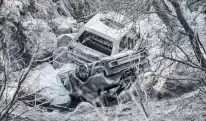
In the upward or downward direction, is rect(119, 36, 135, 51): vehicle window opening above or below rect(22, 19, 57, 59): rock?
below

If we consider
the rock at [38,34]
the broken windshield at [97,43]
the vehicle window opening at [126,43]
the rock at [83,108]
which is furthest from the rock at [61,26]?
the rock at [83,108]

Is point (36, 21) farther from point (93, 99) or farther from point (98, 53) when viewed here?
point (93, 99)

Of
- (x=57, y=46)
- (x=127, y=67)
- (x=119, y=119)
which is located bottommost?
(x=119, y=119)

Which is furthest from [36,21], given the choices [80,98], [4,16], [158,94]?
[158,94]

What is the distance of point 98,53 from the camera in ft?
39.4

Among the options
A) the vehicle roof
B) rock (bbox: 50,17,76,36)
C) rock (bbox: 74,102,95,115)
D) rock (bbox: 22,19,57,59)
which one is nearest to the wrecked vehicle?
the vehicle roof

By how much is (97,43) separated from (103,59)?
4.25 feet

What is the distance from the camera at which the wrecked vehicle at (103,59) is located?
1102cm

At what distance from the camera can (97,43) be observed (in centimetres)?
1232

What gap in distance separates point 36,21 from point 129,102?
6.65 m

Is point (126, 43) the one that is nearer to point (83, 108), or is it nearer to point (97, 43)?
point (97, 43)

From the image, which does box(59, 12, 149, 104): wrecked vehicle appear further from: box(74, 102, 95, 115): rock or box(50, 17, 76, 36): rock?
box(50, 17, 76, 36): rock

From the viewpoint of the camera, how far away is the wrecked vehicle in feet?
36.1

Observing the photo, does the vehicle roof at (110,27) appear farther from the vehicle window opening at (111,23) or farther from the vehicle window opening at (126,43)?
the vehicle window opening at (126,43)
